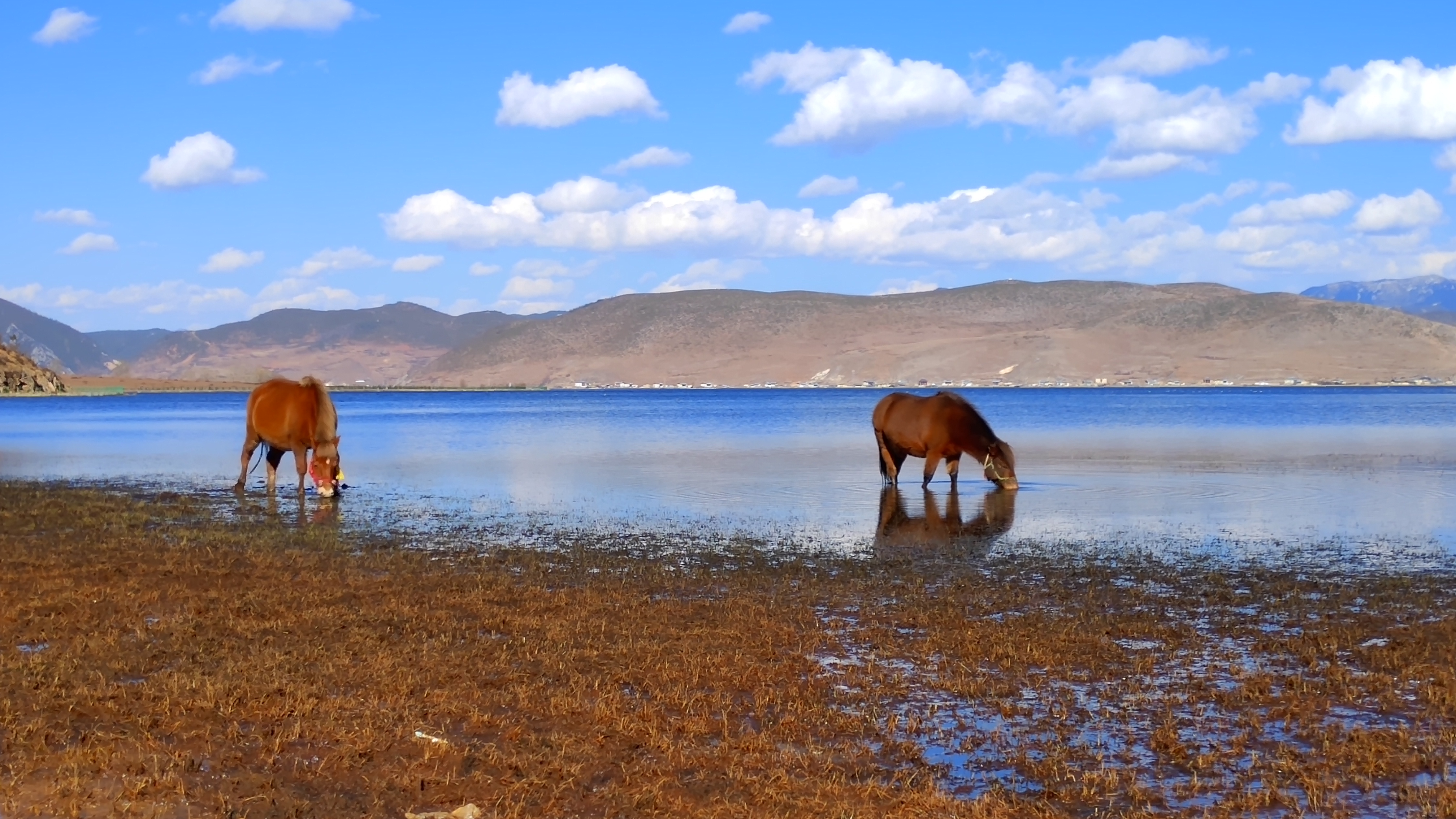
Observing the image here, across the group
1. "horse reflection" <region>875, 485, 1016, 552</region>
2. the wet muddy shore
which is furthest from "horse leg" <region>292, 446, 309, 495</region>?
"horse reflection" <region>875, 485, 1016, 552</region>

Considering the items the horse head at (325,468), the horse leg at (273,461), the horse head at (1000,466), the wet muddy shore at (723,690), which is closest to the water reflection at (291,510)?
the horse head at (325,468)

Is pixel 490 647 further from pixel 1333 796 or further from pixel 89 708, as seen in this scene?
pixel 1333 796

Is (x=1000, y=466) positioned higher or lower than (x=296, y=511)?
higher

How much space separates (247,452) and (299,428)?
199 cm

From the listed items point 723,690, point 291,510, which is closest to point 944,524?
point 291,510

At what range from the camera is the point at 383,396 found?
146 meters

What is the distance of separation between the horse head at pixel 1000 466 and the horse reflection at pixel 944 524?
0.38m

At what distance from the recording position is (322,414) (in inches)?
829

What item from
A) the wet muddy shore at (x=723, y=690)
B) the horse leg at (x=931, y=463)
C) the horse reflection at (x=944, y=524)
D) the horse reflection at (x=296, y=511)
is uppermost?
the horse leg at (x=931, y=463)

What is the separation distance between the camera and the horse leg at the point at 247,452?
73.5 feet

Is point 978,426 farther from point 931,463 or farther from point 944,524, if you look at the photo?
point 944,524

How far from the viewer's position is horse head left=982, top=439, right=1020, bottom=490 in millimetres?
22328

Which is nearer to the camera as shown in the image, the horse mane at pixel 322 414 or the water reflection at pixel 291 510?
the water reflection at pixel 291 510

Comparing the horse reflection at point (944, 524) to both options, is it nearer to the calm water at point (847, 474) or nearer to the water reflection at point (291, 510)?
the calm water at point (847, 474)
